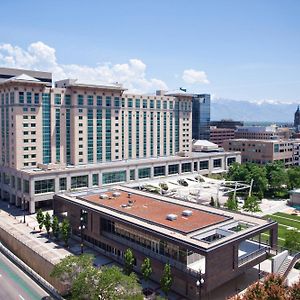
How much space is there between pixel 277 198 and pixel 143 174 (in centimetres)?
3633

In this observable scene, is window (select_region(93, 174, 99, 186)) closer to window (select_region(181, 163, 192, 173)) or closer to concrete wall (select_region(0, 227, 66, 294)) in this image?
concrete wall (select_region(0, 227, 66, 294))

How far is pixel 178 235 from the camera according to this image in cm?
4294

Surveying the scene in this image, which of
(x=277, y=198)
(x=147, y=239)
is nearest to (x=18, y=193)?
(x=147, y=239)

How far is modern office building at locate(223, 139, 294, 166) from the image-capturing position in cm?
13700

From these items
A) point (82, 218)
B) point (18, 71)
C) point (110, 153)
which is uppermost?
point (18, 71)

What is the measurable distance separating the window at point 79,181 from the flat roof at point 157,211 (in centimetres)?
2062

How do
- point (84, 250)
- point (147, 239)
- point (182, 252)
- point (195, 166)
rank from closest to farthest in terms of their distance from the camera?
point (182, 252) < point (147, 239) < point (84, 250) < point (195, 166)

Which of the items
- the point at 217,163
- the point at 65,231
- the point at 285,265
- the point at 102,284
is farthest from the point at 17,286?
the point at 217,163

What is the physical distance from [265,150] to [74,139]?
78962 millimetres

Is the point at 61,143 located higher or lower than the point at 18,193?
higher

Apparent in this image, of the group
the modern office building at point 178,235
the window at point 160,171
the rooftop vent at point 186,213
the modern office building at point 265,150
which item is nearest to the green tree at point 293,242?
the modern office building at point 178,235

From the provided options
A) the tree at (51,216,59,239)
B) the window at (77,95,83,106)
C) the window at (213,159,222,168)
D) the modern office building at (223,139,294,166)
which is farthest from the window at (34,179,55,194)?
the modern office building at (223,139,294,166)

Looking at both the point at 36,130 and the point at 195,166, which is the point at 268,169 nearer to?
the point at 195,166

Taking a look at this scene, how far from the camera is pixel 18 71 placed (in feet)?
447
